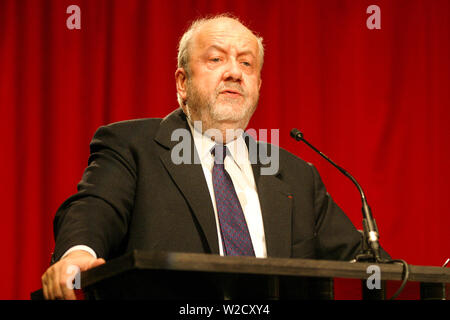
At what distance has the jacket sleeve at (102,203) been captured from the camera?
1.55 m

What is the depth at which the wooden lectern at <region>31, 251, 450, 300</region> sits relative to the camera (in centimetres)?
106

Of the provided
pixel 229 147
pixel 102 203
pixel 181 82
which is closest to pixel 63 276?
pixel 102 203

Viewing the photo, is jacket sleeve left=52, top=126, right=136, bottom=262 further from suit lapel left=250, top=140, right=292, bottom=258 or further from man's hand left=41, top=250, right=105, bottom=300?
suit lapel left=250, top=140, right=292, bottom=258

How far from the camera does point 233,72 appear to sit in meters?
2.15

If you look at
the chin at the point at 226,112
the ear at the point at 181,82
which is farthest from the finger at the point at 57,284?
the ear at the point at 181,82

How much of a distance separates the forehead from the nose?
0.07 metres

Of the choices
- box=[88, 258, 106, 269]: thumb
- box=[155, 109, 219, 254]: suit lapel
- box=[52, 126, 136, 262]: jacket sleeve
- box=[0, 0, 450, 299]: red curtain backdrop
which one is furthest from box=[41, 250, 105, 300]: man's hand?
box=[0, 0, 450, 299]: red curtain backdrop

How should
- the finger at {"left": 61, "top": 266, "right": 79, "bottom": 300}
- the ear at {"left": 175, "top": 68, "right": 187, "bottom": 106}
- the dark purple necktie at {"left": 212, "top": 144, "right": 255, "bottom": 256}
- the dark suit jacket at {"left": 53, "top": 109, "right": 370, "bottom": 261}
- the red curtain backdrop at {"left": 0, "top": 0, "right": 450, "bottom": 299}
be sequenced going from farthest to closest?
the red curtain backdrop at {"left": 0, "top": 0, "right": 450, "bottom": 299}
the ear at {"left": 175, "top": 68, "right": 187, "bottom": 106}
the dark purple necktie at {"left": 212, "top": 144, "right": 255, "bottom": 256}
the dark suit jacket at {"left": 53, "top": 109, "right": 370, "bottom": 261}
the finger at {"left": 61, "top": 266, "right": 79, "bottom": 300}

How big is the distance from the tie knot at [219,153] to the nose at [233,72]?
252 mm

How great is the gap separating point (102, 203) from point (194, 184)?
27cm

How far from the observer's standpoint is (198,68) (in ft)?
7.26

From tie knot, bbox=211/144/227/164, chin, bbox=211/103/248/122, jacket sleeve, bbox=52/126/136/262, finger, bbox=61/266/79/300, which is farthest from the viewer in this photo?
chin, bbox=211/103/248/122

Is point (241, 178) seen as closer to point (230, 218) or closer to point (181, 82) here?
point (230, 218)

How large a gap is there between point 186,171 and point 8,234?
127 centimetres
